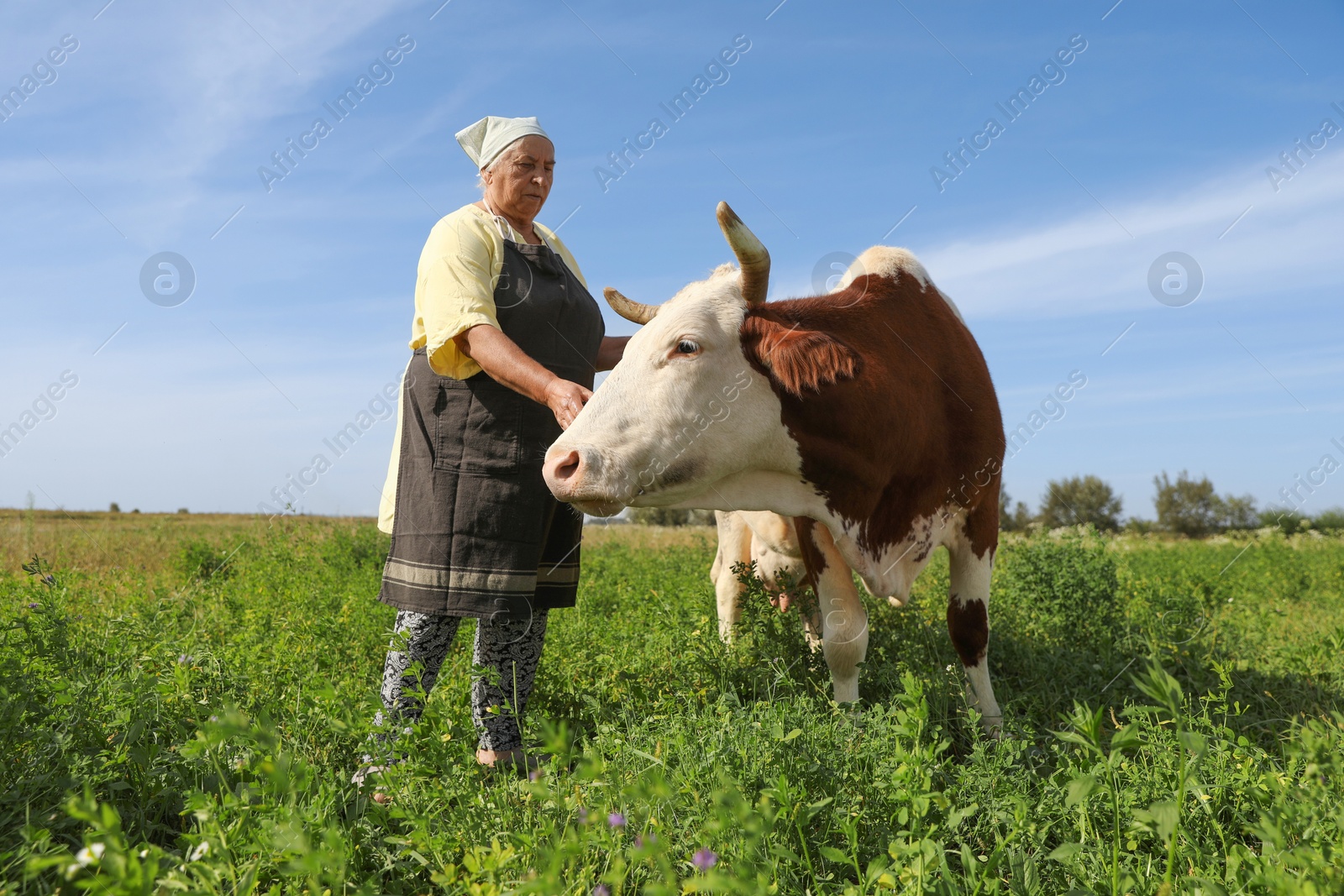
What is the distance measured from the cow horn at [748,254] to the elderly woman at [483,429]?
74cm

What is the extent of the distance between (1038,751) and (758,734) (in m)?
1.40

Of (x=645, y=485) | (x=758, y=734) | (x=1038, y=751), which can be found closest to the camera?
(x=758, y=734)

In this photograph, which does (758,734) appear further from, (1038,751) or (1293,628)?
(1293,628)

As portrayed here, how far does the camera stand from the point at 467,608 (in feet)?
10.6

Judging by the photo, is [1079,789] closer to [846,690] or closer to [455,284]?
[846,690]

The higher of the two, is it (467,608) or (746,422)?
(746,422)

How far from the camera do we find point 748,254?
3285mm

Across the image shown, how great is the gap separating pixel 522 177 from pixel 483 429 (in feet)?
3.42

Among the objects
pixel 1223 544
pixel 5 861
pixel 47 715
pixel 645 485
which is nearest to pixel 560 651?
pixel 645 485

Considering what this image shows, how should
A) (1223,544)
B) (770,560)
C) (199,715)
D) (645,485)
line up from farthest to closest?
(1223,544)
(770,560)
(645,485)
(199,715)

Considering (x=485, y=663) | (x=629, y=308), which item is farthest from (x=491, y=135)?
(x=485, y=663)

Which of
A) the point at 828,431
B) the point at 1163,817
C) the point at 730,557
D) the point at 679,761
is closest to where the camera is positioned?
the point at 1163,817

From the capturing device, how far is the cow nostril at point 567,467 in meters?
2.90

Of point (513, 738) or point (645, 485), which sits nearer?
point (645, 485)
